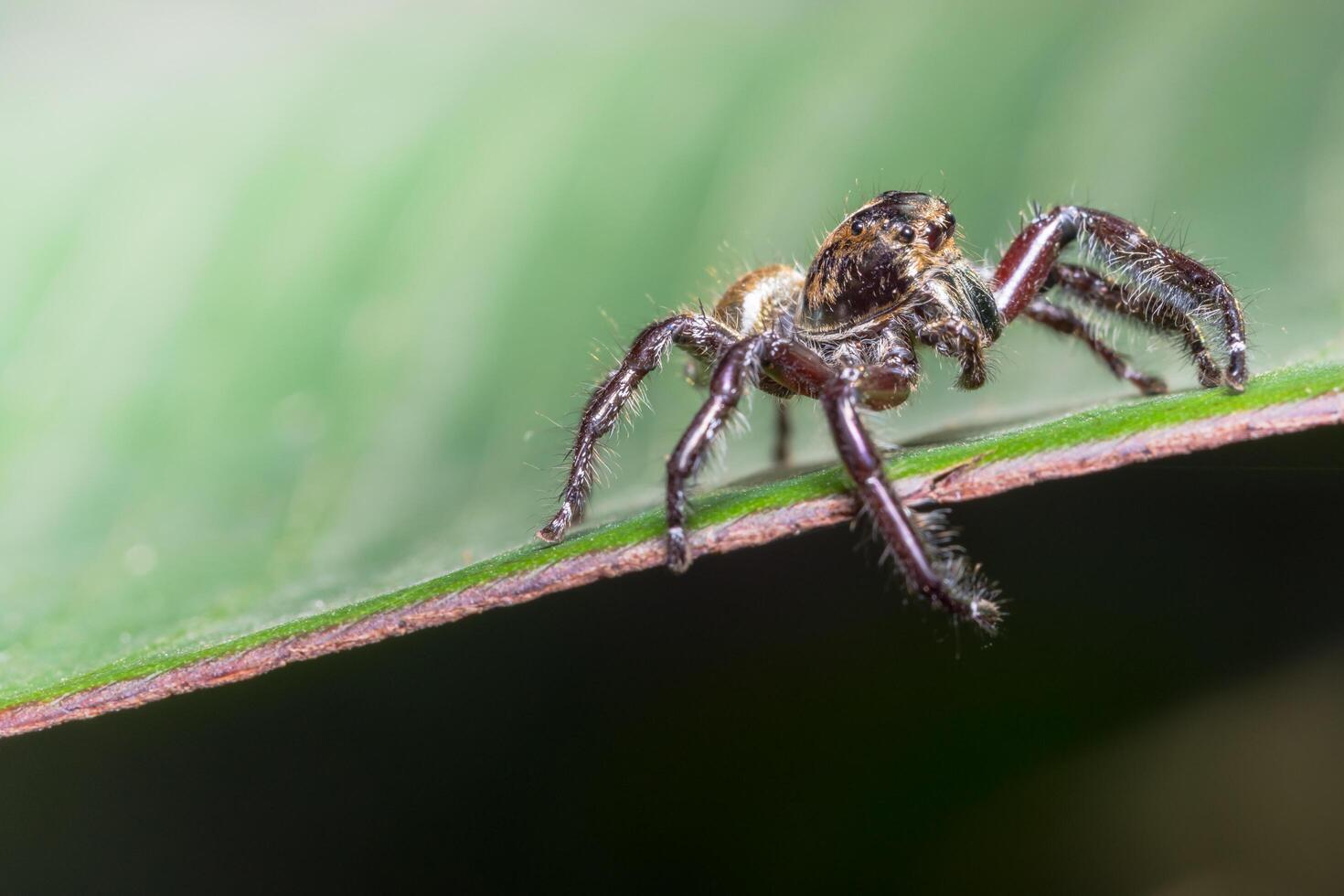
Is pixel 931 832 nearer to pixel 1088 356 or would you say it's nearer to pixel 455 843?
pixel 455 843

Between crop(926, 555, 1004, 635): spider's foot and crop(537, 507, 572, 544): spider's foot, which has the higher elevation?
crop(537, 507, 572, 544): spider's foot

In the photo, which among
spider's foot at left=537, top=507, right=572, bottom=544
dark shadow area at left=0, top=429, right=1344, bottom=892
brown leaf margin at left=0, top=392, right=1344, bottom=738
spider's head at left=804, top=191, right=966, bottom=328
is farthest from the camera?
spider's head at left=804, top=191, right=966, bottom=328

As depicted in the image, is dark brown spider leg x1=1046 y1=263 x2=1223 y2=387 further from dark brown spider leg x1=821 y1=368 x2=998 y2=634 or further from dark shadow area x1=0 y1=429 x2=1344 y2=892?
dark brown spider leg x1=821 y1=368 x2=998 y2=634

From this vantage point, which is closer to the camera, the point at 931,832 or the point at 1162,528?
the point at 931,832

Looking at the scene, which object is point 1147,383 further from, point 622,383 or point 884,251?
point 622,383

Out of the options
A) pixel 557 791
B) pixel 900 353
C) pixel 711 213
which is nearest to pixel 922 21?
pixel 711 213

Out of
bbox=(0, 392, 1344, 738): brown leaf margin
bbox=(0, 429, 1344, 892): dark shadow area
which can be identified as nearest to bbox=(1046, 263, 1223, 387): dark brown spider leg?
bbox=(0, 429, 1344, 892): dark shadow area

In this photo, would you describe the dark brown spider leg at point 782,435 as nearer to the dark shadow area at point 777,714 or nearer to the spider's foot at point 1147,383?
the spider's foot at point 1147,383

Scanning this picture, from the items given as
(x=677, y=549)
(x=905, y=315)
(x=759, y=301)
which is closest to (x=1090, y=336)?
(x=905, y=315)
